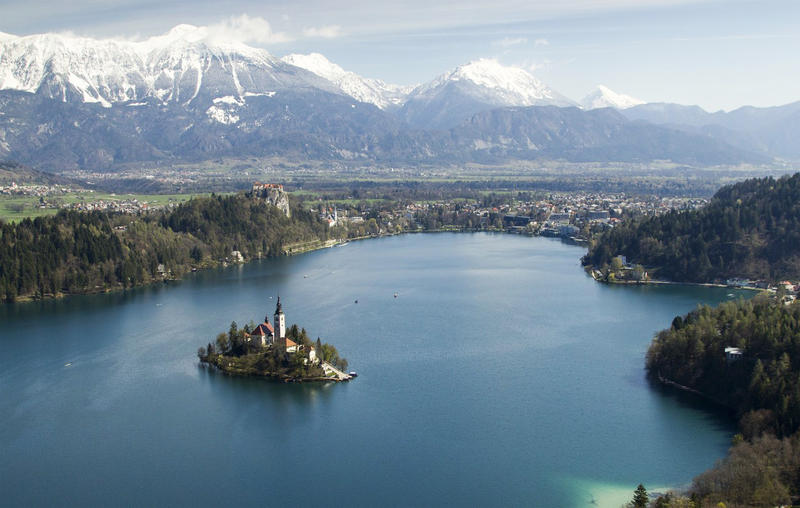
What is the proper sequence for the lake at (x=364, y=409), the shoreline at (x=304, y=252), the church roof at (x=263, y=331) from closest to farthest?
the lake at (x=364, y=409)
the church roof at (x=263, y=331)
the shoreline at (x=304, y=252)

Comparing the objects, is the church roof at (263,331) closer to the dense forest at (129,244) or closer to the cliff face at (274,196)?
the dense forest at (129,244)

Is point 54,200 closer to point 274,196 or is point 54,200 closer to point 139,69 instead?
point 274,196

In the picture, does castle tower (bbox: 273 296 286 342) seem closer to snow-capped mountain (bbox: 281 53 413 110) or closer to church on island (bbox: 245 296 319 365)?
church on island (bbox: 245 296 319 365)

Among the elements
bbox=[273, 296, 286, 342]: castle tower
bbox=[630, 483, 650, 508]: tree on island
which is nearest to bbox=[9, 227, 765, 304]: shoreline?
bbox=[273, 296, 286, 342]: castle tower

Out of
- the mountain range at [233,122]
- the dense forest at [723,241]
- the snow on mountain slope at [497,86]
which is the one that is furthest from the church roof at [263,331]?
the snow on mountain slope at [497,86]

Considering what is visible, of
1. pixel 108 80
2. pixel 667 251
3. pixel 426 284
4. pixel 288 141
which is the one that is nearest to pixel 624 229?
pixel 667 251

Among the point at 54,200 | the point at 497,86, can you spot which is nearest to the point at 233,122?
the point at 497,86
